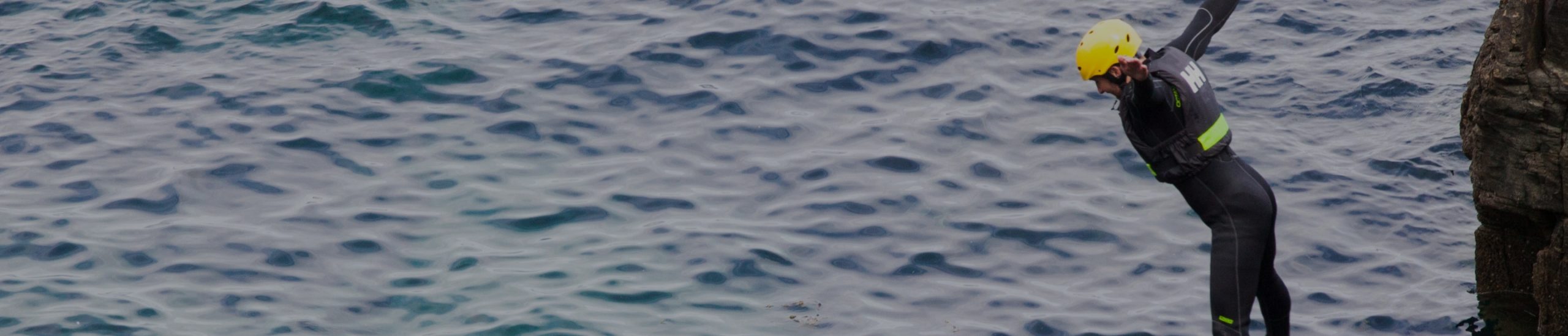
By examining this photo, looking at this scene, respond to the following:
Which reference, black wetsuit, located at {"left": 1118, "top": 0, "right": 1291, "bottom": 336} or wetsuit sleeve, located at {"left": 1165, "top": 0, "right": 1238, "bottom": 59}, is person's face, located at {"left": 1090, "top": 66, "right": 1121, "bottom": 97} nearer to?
black wetsuit, located at {"left": 1118, "top": 0, "right": 1291, "bottom": 336}

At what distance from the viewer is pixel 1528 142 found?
7328 millimetres

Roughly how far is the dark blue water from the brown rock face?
0.95 meters

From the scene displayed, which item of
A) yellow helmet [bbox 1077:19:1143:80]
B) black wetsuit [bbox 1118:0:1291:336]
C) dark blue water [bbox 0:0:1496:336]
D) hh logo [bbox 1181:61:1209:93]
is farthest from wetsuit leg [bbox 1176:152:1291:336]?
dark blue water [bbox 0:0:1496:336]

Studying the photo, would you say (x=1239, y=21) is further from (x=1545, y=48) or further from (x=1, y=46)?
(x=1, y=46)

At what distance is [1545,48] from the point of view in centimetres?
704

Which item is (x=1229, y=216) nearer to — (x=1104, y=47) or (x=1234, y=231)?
(x=1234, y=231)

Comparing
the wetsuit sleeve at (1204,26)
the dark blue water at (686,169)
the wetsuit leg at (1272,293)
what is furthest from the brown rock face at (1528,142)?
the wetsuit sleeve at (1204,26)

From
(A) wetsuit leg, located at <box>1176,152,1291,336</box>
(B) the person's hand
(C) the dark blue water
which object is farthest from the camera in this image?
(C) the dark blue water

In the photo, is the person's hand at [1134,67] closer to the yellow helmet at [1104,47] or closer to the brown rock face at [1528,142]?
the yellow helmet at [1104,47]

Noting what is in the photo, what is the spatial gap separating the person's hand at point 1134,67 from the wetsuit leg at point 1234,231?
0.93m

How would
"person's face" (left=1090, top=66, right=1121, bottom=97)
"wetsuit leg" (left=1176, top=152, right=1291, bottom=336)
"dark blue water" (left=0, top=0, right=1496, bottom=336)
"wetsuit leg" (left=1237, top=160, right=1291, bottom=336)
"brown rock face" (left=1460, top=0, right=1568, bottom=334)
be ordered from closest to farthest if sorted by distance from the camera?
"brown rock face" (left=1460, top=0, right=1568, bottom=334) < "person's face" (left=1090, top=66, right=1121, bottom=97) < "wetsuit leg" (left=1176, top=152, right=1291, bottom=336) < "wetsuit leg" (left=1237, top=160, right=1291, bottom=336) < "dark blue water" (left=0, top=0, right=1496, bottom=336)

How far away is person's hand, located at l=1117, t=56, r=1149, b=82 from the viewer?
22.5 feet

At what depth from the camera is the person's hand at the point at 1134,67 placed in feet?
22.5

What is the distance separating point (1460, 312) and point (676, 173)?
5.79 m
